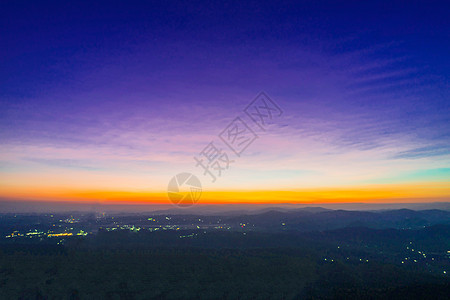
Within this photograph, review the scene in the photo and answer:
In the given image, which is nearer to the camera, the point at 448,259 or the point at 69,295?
the point at 69,295

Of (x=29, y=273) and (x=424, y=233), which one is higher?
(x=29, y=273)

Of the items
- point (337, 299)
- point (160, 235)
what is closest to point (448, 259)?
point (337, 299)

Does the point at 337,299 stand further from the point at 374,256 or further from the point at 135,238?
the point at 135,238

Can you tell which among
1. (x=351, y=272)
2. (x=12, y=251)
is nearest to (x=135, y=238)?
(x=12, y=251)

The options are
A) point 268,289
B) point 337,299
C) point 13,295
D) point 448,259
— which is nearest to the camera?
point 337,299

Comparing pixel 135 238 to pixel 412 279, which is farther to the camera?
pixel 135 238

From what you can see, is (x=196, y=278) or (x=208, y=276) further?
(x=208, y=276)

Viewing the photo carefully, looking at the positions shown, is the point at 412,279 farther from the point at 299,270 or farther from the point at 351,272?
the point at 299,270

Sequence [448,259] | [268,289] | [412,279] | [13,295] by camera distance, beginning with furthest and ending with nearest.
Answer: [448,259] < [412,279] < [268,289] < [13,295]

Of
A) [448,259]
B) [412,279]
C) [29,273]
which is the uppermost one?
[29,273]
